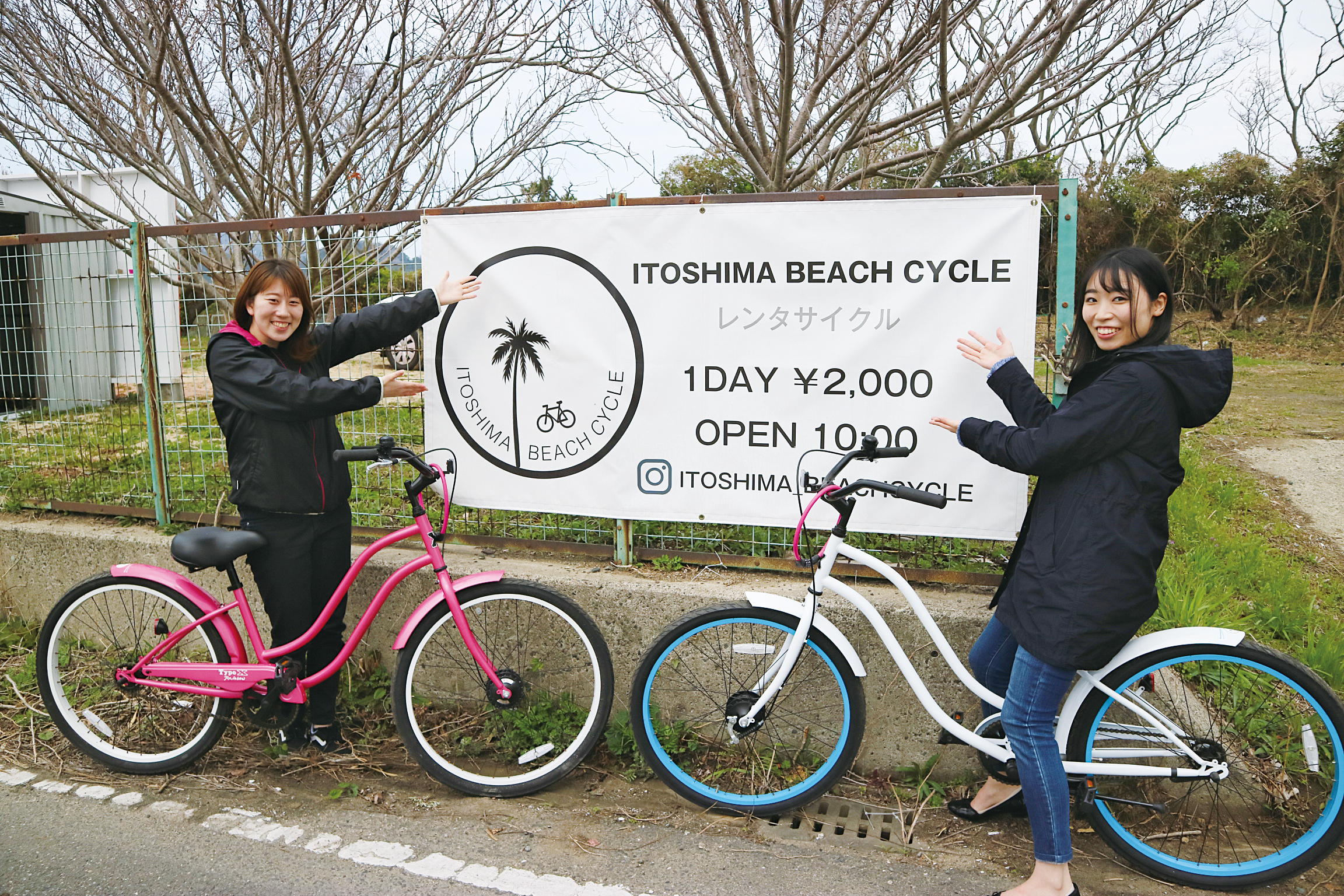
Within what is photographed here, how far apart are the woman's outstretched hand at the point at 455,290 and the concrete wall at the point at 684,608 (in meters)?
1.22

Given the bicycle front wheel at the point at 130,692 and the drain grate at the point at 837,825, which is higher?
the bicycle front wheel at the point at 130,692

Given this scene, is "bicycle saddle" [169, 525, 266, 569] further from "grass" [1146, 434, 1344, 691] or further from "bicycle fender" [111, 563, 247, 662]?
"grass" [1146, 434, 1344, 691]

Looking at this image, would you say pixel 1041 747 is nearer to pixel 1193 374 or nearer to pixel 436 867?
pixel 1193 374

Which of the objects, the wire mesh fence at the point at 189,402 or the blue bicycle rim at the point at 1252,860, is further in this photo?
the wire mesh fence at the point at 189,402

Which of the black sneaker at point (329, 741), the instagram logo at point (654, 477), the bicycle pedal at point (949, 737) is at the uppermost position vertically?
the instagram logo at point (654, 477)

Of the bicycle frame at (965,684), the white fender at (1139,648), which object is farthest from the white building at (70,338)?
the white fender at (1139,648)

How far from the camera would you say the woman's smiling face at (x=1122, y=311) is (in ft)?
8.75

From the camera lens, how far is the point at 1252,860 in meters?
2.99

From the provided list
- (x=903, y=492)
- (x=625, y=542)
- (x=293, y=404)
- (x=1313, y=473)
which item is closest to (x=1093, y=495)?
(x=903, y=492)

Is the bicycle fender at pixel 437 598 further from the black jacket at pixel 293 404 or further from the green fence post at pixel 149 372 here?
the green fence post at pixel 149 372

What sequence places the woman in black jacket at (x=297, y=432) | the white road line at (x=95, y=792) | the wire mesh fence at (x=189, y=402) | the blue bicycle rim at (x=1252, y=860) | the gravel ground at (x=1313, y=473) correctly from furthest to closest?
the gravel ground at (x=1313, y=473), the wire mesh fence at (x=189, y=402), the white road line at (x=95, y=792), the woman in black jacket at (x=297, y=432), the blue bicycle rim at (x=1252, y=860)

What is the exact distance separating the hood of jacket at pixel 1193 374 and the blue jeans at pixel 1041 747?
892mm

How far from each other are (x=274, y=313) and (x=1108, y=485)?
3.03m

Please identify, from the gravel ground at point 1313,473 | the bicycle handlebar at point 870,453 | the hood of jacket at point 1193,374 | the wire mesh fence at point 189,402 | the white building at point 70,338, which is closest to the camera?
the hood of jacket at point 1193,374
